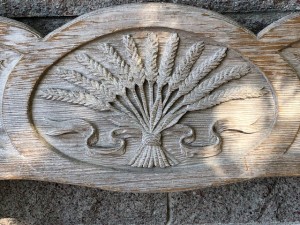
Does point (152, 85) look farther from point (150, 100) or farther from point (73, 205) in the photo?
point (73, 205)

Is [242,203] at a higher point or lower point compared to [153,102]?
lower

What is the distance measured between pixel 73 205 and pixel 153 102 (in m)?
0.34

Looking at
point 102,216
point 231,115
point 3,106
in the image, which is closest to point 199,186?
point 231,115

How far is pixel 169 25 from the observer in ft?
2.56

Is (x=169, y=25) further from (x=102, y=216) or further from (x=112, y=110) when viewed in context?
(x=102, y=216)

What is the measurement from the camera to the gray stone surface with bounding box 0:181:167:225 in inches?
39.7

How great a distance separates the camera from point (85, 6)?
84cm

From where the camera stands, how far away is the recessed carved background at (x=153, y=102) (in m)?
0.80

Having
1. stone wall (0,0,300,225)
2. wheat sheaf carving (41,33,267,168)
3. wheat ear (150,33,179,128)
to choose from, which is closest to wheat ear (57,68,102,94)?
wheat sheaf carving (41,33,267,168)

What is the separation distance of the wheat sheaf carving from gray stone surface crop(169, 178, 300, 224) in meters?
0.24

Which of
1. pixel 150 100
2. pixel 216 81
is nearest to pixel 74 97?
pixel 150 100

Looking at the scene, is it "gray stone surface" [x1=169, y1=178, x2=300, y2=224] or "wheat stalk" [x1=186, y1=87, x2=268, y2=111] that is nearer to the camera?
"wheat stalk" [x1=186, y1=87, x2=268, y2=111]

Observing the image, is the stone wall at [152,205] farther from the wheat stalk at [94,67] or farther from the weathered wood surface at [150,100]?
the wheat stalk at [94,67]

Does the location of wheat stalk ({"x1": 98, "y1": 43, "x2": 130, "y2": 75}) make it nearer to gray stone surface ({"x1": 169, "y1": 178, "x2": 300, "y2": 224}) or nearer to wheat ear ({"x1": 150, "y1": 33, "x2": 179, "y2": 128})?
wheat ear ({"x1": 150, "y1": 33, "x2": 179, "y2": 128})
